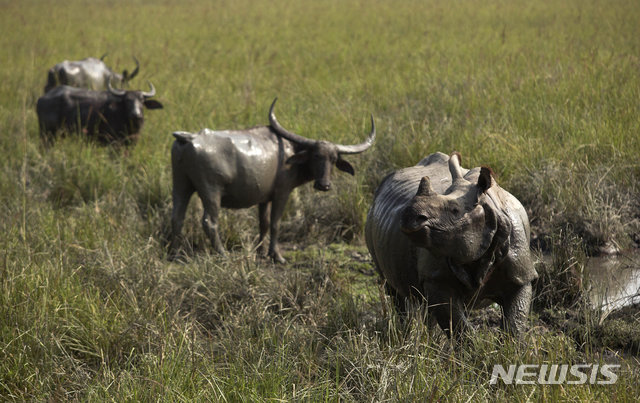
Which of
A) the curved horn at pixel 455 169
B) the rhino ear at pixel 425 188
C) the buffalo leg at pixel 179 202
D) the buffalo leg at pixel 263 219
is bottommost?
the buffalo leg at pixel 263 219

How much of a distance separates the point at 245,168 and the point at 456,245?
8.21 ft

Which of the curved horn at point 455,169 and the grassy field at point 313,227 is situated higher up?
the curved horn at point 455,169

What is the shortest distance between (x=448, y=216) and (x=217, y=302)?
2.01 meters

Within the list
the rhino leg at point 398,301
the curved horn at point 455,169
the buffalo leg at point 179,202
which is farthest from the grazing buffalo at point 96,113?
the curved horn at point 455,169

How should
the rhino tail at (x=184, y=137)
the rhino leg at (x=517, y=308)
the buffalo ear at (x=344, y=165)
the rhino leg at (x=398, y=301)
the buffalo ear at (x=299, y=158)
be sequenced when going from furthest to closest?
the buffalo ear at (x=344, y=165) → the buffalo ear at (x=299, y=158) → the rhino tail at (x=184, y=137) → the rhino leg at (x=398, y=301) → the rhino leg at (x=517, y=308)

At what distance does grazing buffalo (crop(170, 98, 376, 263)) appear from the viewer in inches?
188

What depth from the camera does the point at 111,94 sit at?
705cm

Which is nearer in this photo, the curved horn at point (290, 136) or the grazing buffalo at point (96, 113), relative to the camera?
the curved horn at point (290, 136)

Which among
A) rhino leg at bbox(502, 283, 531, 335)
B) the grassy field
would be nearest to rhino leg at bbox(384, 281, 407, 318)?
the grassy field

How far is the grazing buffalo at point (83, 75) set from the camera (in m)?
8.90

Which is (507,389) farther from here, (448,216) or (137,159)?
(137,159)

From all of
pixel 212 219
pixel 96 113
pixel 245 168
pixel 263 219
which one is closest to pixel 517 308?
pixel 245 168

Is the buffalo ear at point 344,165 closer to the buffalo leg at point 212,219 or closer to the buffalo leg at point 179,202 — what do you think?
the buffalo leg at point 212,219

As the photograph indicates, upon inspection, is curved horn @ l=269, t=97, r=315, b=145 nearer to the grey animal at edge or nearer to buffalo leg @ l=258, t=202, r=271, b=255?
buffalo leg @ l=258, t=202, r=271, b=255
